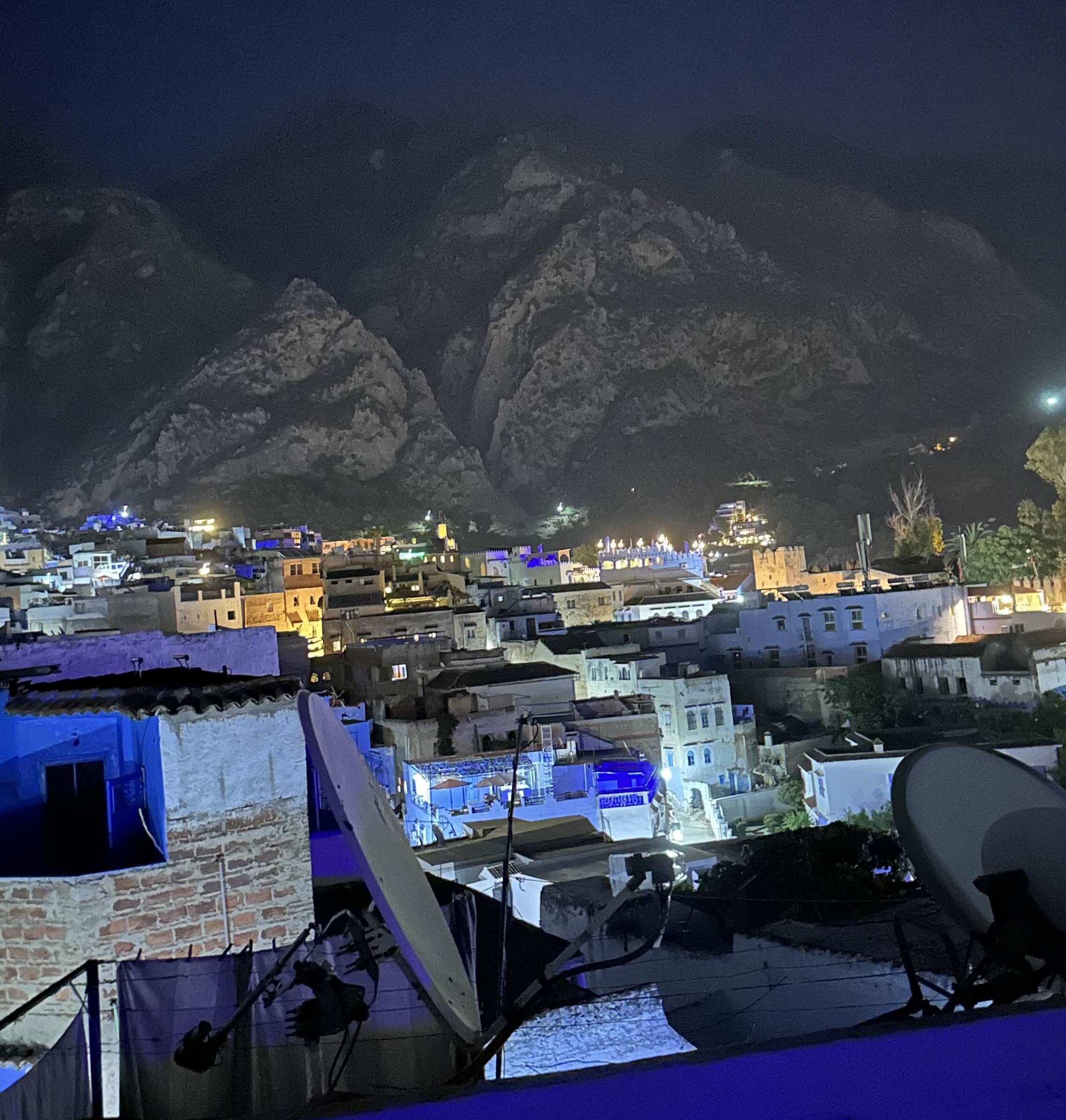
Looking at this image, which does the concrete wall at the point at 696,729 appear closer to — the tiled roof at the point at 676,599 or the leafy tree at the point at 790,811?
the leafy tree at the point at 790,811

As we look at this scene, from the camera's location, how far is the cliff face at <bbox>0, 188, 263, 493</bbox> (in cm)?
6450

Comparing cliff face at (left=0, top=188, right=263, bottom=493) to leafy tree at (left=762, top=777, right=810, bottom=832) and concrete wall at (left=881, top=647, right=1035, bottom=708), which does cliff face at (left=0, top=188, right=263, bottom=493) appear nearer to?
concrete wall at (left=881, top=647, right=1035, bottom=708)

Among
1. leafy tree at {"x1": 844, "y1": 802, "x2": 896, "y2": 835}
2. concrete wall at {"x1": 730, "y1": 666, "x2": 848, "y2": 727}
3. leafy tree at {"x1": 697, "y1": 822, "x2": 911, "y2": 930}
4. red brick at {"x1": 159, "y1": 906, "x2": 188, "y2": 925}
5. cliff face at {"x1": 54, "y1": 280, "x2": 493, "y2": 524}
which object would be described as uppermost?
cliff face at {"x1": 54, "y1": 280, "x2": 493, "y2": 524}

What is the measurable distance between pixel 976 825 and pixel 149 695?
147 inches

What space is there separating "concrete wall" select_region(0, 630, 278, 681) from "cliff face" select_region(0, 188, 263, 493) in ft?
201

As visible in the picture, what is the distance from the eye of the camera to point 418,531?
54688 millimetres

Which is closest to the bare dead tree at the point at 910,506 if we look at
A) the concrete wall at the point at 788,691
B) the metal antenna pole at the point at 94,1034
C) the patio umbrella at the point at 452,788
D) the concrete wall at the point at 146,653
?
the concrete wall at the point at 788,691

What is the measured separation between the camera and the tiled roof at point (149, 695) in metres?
4.28

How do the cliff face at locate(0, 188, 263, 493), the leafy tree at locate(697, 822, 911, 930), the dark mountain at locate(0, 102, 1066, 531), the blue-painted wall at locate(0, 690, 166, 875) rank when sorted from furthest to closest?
the cliff face at locate(0, 188, 263, 493) → the dark mountain at locate(0, 102, 1066, 531) → the leafy tree at locate(697, 822, 911, 930) → the blue-painted wall at locate(0, 690, 166, 875)

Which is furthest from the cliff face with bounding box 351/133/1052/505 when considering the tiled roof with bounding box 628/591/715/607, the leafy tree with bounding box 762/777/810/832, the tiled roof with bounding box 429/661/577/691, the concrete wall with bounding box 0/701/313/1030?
the concrete wall with bounding box 0/701/313/1030

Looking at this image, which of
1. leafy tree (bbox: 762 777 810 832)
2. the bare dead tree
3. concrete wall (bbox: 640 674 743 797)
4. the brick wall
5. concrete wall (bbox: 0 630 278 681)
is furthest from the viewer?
the bare dead tree

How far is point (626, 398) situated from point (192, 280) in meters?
37.8

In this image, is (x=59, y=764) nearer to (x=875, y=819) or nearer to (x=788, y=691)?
(x=875, y=819)

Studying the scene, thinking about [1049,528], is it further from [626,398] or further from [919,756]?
[626,398]
